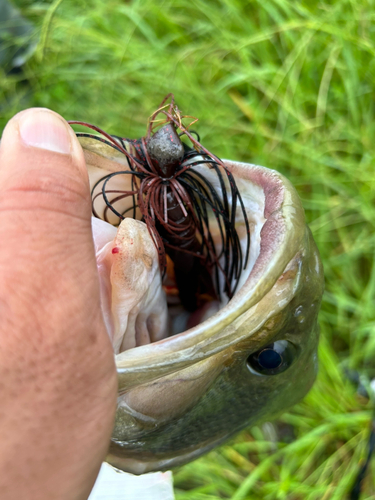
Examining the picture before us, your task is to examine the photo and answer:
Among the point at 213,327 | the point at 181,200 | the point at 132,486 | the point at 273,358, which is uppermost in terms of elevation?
the point at 181,200

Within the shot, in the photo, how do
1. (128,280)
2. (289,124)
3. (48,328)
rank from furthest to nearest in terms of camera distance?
(289,124) → (128,280) → (48,328)

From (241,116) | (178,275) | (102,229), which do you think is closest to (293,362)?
(178,275)

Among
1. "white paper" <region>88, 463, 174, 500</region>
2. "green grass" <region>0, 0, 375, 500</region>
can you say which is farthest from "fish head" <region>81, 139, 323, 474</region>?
"green grass" <region>0, 0, 375, 500</region>

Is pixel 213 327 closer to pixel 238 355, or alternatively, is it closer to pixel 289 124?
pixel 238 355

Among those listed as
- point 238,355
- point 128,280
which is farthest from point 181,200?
point 238,355

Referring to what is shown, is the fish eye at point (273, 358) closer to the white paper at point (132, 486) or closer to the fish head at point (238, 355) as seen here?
the fish head at point (238, 355)

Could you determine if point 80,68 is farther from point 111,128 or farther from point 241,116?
point 241,116

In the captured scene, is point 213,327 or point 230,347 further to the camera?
point 230,347
